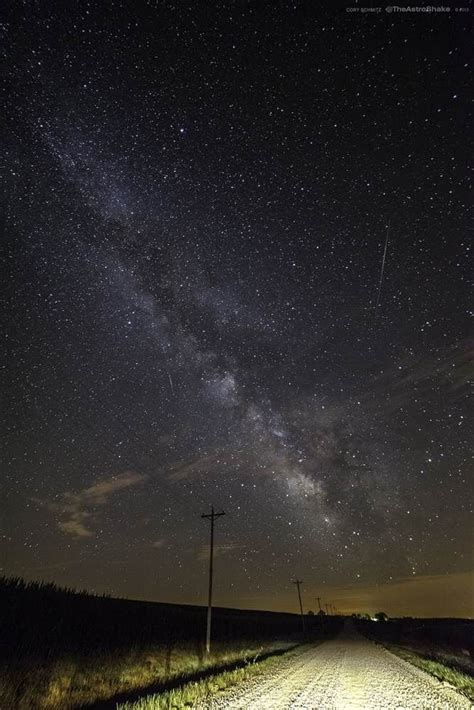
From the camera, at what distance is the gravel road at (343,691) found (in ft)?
33.6

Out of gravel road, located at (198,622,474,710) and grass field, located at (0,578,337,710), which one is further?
grass field, located at (0,578,337,710)

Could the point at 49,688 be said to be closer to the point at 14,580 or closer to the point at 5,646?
the point at 5,646

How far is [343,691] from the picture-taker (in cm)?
1216

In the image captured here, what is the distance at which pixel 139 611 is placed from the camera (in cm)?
2141

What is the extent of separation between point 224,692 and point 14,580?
7.88 metres

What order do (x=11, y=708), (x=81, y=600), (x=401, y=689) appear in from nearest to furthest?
(x=11, y=708) → (x=401, y=689) → (x=81, y=600)

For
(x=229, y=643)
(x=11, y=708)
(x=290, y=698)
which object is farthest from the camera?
(x=229, y=643)

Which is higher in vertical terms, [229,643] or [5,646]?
[229,643]

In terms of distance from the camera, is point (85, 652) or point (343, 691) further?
point (85, 652)

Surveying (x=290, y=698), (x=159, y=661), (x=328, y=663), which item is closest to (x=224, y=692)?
(x=290, y=698)

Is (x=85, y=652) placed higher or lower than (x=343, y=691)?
higher

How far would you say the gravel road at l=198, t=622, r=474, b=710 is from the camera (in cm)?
1025

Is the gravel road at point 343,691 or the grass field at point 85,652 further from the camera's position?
the grass field at point 85,652

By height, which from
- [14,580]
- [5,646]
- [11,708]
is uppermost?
[14,580]
